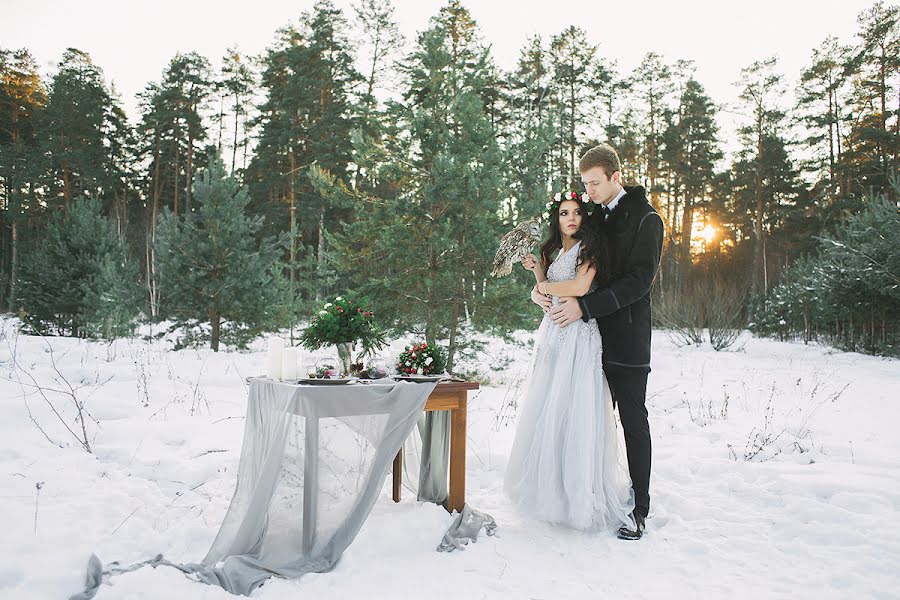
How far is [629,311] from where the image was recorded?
2.96 m

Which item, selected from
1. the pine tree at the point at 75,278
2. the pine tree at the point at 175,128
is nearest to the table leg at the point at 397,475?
the pine tree at the point at 75,278

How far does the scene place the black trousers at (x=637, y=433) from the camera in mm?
2924

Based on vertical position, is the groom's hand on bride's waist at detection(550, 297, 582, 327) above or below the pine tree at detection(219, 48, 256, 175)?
below

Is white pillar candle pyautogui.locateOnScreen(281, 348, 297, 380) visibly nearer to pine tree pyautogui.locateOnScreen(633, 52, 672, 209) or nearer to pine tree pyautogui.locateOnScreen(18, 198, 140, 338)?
pine tree pyautogui.locateOnScreen(18, 198, 140, 338)

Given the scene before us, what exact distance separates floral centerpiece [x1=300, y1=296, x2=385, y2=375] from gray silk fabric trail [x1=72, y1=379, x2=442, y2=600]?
0.31 metres

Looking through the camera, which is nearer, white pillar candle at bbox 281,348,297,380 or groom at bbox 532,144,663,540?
white pillar candle at bbox 281,348,297,380

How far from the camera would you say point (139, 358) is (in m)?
7.81

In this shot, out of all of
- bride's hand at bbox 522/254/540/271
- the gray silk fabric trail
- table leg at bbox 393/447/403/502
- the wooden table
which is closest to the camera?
the gray silk fabric trail

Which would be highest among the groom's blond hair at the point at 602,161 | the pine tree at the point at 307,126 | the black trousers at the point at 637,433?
the pine tree at the point at 307,126

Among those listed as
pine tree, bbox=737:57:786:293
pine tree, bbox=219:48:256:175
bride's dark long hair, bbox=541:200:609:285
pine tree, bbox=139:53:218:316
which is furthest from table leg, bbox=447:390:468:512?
pine tree, bbox=219:48:256:175

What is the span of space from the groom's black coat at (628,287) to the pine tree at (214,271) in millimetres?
8076

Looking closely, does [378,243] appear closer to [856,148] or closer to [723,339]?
[723,339]

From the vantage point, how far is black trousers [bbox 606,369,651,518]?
2.92m

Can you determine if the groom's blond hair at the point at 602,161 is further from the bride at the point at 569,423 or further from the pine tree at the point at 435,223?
the pine tree at the point at 435,223
